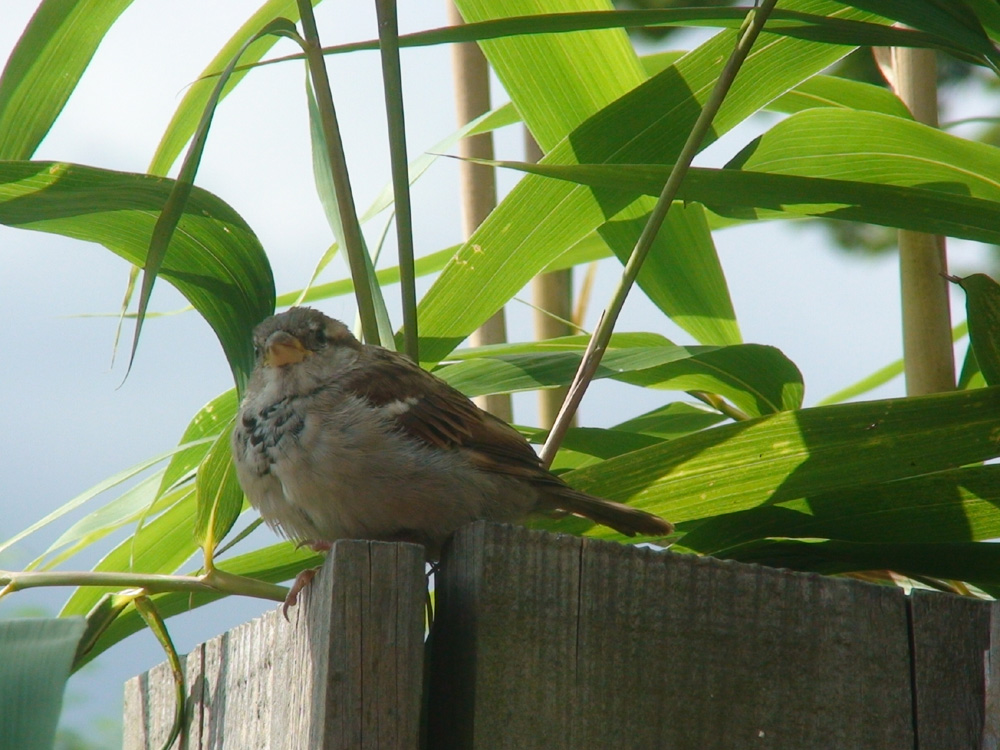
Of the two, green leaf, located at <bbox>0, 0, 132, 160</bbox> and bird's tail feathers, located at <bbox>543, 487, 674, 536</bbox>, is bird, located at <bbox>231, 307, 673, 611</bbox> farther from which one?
green leaf, located at <bbox>0, 0, 132, 160</bbox>

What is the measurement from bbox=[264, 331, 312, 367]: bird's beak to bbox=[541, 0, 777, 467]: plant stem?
43cm

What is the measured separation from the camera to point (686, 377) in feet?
5.35

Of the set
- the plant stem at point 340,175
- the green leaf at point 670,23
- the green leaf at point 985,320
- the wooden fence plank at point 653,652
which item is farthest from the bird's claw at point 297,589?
the green leaf at point 985,320

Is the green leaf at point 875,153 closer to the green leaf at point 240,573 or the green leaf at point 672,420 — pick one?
the green leaf at point 672,420

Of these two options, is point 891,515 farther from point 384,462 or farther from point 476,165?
point 476,165

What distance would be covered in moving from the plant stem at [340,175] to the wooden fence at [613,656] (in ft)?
1.37

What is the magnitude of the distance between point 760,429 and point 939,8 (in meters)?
0.52

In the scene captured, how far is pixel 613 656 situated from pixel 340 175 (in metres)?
0.67

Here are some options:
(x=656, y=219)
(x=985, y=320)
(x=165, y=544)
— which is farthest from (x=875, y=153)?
(x=165, y=544)

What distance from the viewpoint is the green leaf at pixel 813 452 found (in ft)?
4.15

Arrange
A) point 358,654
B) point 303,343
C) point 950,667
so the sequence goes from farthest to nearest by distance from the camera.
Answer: point 303,343
point 950,667
point 358,654

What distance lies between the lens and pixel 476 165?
191cm

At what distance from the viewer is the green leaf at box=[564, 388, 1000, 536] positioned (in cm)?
127

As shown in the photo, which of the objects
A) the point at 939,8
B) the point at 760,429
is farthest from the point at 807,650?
the point at 939,8
